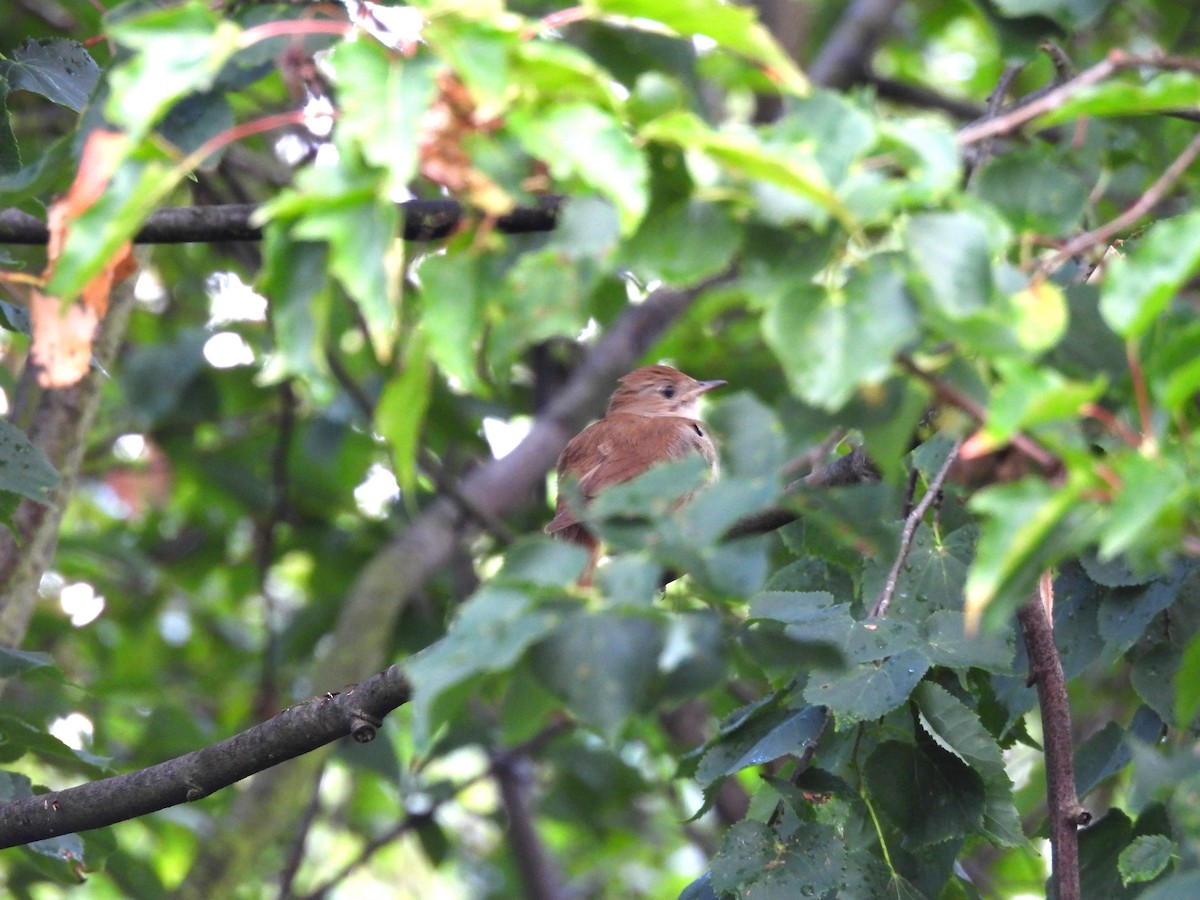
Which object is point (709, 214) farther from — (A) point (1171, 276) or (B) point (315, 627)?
(B) point (315, 627)

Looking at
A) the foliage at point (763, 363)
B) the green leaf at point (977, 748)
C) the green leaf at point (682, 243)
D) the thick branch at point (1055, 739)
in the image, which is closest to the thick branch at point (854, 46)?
the foliage at point (763, 363)

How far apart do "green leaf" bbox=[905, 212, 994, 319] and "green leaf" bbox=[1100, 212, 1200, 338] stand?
0.14 metres

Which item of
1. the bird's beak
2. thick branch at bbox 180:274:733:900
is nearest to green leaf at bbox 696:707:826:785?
thick branch at bbox 180:274:733:900

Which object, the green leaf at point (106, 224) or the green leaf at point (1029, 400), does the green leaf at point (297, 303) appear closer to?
the green leaf at point (106, 224)

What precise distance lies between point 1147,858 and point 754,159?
67.6 inches

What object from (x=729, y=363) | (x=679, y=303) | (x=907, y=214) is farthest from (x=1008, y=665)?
(x=679, y=303)

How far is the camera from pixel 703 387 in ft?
21.2

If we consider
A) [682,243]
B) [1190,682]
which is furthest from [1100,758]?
[682,243]

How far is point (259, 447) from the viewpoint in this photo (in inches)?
280

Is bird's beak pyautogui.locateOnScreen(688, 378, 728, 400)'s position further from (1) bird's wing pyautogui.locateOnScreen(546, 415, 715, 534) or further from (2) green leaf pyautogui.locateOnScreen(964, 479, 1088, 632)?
(2) green leaf pyautogui.locateOnScreen(964, 479, 1088, 632)

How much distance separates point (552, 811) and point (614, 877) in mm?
2530

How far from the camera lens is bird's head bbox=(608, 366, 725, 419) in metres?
6.76

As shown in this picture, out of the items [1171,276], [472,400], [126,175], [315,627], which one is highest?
[1171,276]

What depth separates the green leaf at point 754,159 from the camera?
58.2 inches
